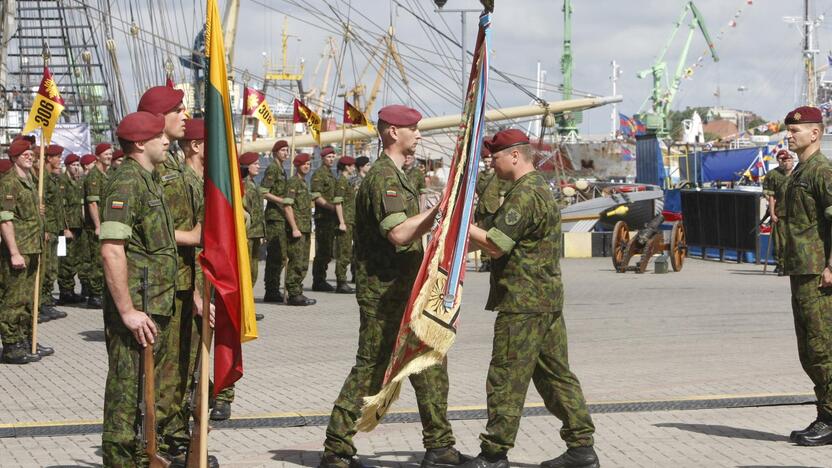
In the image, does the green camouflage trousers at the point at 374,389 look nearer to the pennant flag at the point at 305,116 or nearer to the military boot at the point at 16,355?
the military boot at the point at 16,355

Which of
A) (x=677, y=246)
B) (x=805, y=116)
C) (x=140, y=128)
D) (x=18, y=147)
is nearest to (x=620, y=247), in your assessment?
(x=677, y=246)

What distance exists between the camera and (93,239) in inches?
666

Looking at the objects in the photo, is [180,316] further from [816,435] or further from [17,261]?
[17,261]

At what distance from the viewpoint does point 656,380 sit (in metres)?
10.2

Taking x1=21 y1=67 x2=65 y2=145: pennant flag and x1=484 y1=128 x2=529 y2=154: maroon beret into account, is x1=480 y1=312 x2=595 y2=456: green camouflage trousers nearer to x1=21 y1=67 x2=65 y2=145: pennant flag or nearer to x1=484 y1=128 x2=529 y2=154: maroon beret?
x1=484 y1=128 x2=529 y2=154: maroon beret

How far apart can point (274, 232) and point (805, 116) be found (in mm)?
10417

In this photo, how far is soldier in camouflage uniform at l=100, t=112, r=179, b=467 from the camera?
5.97 metres

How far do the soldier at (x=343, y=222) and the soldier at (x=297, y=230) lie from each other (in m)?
0.75

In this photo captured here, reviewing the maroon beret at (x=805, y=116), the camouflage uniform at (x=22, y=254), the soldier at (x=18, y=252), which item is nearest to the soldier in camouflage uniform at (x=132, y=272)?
the maroon beret at (x=805, y=116)

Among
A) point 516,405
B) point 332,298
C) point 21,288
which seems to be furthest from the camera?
point 332,298

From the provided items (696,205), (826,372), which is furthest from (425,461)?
(696,205)

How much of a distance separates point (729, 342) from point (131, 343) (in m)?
7.86

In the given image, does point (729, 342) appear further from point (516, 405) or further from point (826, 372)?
point (516, 405)

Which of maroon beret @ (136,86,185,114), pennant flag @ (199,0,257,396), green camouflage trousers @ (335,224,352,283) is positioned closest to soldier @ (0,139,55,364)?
maroon beret @ (136,86,185,114)
